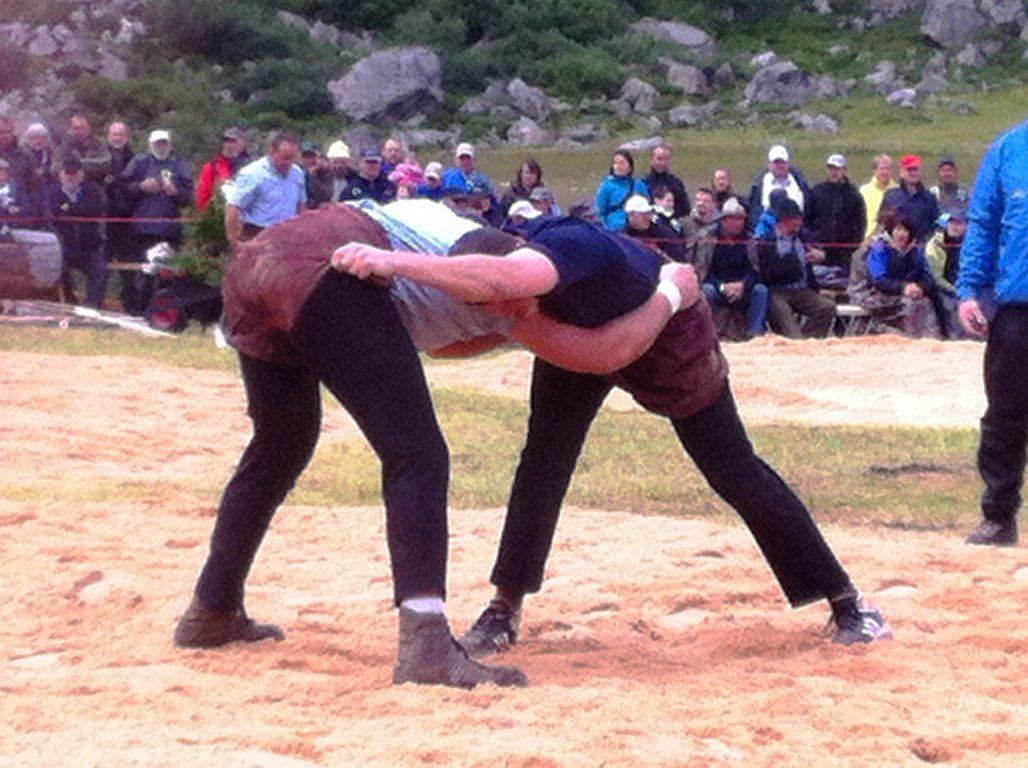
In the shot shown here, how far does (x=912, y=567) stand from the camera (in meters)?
8.14

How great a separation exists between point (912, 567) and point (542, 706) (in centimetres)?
278

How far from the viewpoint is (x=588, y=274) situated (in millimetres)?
6023

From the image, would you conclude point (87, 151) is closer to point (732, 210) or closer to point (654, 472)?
point (732, 210)

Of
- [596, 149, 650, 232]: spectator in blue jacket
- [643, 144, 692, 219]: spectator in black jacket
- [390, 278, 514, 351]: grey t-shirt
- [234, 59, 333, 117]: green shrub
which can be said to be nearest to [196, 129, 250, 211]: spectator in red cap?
[596, 149, 650, 232]: spectator in blue jacket

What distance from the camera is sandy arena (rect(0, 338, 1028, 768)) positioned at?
545 cm

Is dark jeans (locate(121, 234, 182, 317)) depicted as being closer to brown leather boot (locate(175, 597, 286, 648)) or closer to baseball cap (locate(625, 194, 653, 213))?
baseball cap (locate(625, 194, 653, 213))

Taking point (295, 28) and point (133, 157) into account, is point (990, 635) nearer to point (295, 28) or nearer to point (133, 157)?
point (133, 157)

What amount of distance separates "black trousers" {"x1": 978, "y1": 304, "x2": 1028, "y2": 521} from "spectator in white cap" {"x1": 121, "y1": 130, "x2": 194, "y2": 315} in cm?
1226

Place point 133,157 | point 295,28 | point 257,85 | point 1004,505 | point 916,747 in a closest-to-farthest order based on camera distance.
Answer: point 916,747, point 1004,505, point 133,157, point 257,85, point 295,28

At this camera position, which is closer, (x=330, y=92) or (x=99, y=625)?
(x=99, y=625)

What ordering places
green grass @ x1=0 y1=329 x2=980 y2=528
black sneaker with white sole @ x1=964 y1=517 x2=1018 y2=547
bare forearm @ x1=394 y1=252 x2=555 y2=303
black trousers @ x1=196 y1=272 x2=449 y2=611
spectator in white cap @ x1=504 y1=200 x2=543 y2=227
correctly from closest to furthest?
bare forearm @ x1=394 y1=252 x2=555 y2=303, black trousers @ x1=196 y1=272 x2=449 y2=611, spectator in white cap @ x1=504 y1=200 x2=543 y2=227, black sneaker with white sole @ x1=964 y1=517 x2=1018 y2=547, green grass @ x1=0 y1=329 x2=980 y2=528

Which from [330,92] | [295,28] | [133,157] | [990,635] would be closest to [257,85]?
[330,92]

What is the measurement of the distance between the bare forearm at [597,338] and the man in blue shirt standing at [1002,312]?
292cm

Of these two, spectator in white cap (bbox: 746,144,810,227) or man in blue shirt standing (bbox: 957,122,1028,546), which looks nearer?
Answer: man in blue shirt standing (bbox: 957,122,1028,546)
